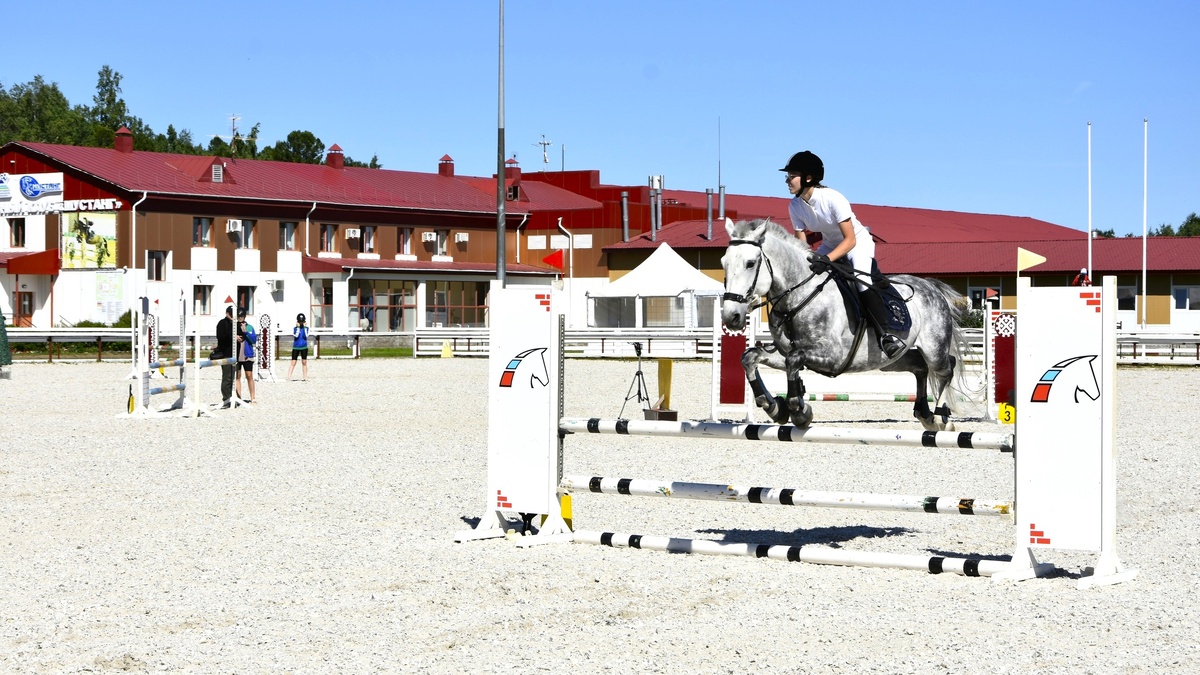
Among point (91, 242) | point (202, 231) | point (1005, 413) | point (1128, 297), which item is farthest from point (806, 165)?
point (1128, 297)

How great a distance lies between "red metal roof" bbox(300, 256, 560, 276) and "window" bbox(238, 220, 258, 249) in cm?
218

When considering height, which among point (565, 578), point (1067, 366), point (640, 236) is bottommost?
point (565, 578)

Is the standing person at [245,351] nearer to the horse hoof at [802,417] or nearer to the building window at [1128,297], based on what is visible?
the horse hoof at [802,417]

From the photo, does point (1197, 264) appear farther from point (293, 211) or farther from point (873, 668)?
point (873, 668)

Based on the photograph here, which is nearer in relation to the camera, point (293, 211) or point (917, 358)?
point (917, 358)

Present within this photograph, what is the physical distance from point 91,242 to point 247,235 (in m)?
6.02

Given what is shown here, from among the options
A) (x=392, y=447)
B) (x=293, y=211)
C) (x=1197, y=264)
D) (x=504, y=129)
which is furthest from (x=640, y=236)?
(x=392, y=447)

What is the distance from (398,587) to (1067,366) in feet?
12.0

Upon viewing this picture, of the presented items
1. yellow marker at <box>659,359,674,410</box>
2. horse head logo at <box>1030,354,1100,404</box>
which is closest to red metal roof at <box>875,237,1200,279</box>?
yellow marker at <box>659,359,674,410</box>

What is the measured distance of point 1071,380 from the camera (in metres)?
7.14

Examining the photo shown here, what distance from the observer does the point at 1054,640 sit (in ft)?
18.9

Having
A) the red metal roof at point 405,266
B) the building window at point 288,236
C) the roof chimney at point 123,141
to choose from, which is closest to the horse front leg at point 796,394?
the red metal roof at point 405,266

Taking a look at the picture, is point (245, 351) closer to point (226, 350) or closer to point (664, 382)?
point (226, 350)

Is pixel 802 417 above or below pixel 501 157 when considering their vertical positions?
below
